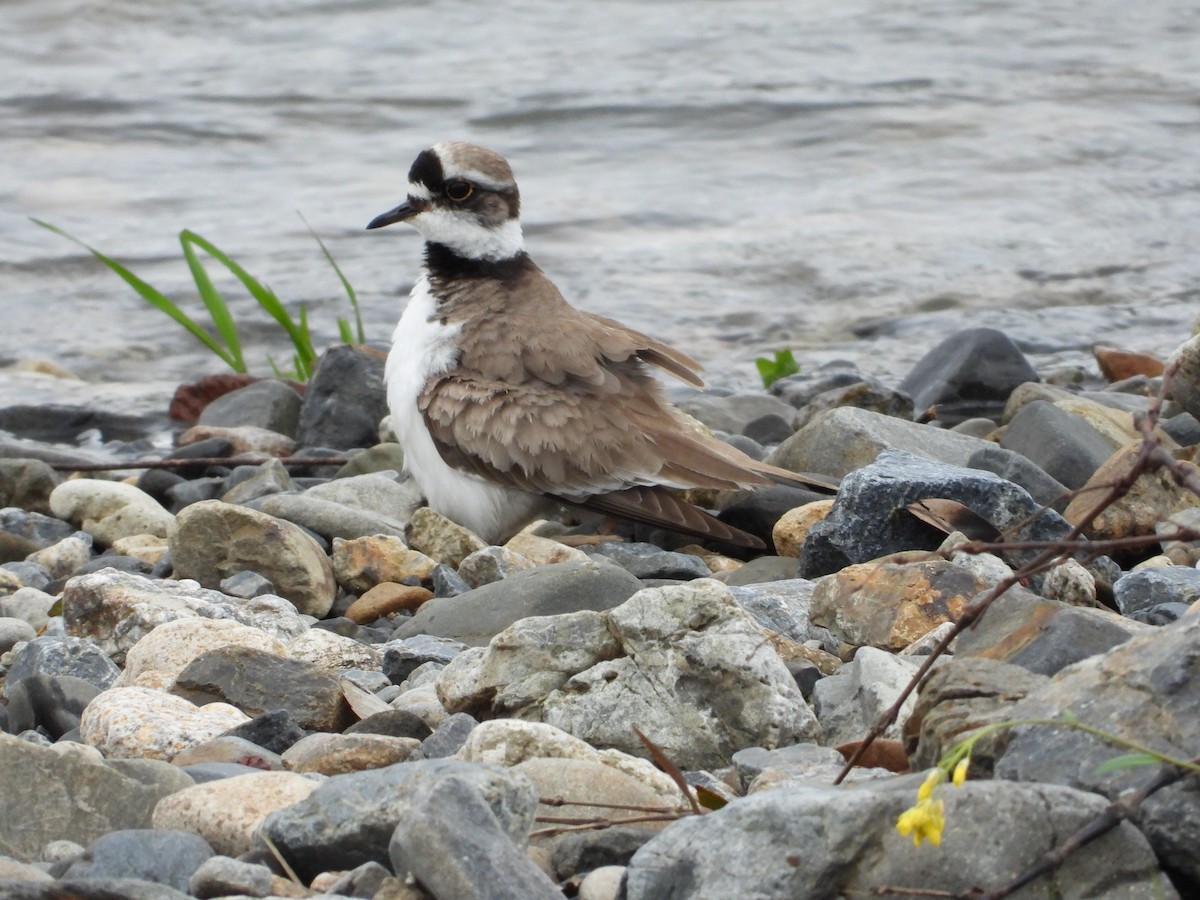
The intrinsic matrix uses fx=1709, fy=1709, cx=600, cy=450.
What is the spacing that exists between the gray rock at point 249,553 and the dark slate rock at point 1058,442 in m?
2.51

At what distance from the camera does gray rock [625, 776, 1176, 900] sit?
2316 millimetres

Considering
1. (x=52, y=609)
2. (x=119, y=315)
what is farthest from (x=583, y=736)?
(x=119, y=315)

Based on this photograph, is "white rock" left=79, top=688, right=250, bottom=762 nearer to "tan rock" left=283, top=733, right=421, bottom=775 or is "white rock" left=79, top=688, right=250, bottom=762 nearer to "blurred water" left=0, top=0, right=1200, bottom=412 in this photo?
"tan rock" left=283, top=733, right=421, bottom=775

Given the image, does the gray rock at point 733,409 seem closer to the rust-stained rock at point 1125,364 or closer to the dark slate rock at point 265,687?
the rust-stained rock at point 1125,364

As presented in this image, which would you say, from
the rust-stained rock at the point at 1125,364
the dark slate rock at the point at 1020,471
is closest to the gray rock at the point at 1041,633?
the dark slate rock at the point at 1020,471

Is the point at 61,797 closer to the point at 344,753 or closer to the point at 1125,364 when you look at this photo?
the point at 344,753

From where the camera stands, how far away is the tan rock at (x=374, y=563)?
512 centimetres

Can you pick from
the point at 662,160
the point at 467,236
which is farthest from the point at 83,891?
the point at 662,160

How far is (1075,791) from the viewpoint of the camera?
7.79 ft

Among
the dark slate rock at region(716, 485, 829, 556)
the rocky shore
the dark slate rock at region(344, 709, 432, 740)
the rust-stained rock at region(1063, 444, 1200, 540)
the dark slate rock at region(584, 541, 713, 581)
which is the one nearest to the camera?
the rocky shore

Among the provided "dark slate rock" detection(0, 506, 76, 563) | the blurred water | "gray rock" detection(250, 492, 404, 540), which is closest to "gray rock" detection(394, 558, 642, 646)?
"gray rock" detection(250, 492, 404, 540)

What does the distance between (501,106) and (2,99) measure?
4.40m

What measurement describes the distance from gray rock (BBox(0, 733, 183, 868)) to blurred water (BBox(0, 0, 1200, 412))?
21.2 ft

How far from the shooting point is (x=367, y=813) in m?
2.69
